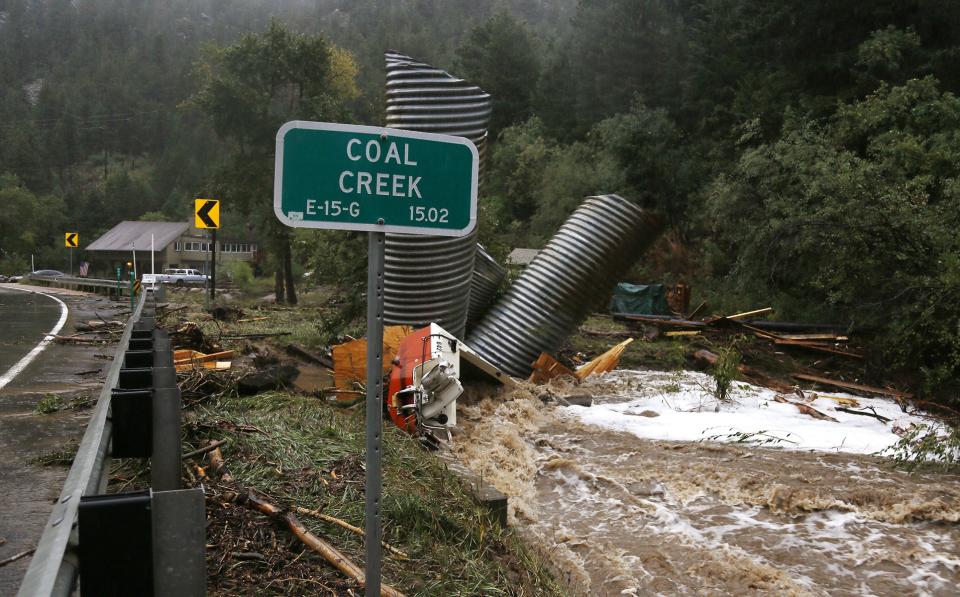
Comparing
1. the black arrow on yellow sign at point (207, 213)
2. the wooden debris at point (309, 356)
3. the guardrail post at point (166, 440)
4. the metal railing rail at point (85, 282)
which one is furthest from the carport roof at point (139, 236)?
the guardrail post at point (166, 440)

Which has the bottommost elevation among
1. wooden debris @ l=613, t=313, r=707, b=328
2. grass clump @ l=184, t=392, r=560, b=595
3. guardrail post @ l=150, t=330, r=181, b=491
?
wooden debris @ l=613, t=313, r=707, b=328

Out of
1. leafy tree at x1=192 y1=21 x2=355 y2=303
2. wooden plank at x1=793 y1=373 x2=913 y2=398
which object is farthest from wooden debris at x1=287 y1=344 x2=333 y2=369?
leafy tree at x1=192 y1=21 x2=355 y2=303

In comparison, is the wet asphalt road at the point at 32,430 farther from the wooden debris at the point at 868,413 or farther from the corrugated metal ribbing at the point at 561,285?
the wooden debris at the point at 868,413

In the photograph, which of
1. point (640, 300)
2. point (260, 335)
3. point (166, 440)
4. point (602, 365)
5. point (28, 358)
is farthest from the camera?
point (640, 300)

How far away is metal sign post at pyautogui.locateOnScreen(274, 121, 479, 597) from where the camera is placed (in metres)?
2.85

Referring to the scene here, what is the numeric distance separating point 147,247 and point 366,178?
236 ft

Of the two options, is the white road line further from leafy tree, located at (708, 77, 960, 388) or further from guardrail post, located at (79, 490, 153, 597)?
leafy tree, located at (708, 77, 960, 388)

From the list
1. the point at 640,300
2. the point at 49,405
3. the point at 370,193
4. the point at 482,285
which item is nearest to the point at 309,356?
the point at 482,285

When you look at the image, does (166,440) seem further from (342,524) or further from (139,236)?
(139,236)

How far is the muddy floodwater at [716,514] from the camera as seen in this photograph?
5.82 meters

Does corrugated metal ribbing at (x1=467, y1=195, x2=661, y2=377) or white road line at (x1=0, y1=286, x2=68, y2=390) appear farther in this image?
corrugated metal ribbing at (x1=467, y1=195, x2=661, y2=377)

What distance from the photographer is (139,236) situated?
244 ft

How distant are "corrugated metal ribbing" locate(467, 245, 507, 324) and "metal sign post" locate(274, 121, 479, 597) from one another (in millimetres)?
10464

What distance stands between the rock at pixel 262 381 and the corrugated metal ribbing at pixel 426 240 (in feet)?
9.82
